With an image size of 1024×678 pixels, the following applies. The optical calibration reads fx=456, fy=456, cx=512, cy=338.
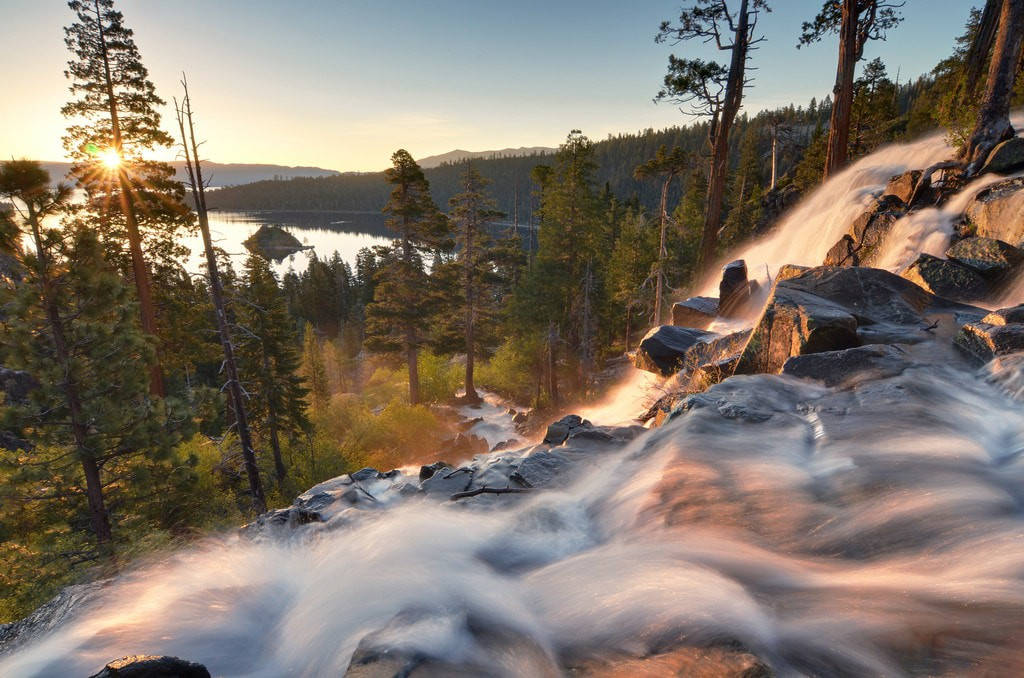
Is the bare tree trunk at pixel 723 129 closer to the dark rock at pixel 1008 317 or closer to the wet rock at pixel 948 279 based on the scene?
the wet rock at pixel 948 279

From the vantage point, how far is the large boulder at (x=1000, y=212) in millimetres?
8164

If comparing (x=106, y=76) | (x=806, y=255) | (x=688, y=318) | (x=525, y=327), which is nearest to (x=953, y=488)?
(x=688, y=318)

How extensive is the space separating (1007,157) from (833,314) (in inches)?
271

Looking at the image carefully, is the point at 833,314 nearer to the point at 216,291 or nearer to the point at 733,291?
the point at 733,291

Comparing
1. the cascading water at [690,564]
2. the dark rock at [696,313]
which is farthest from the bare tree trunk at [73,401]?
the dark rock at [696,313]

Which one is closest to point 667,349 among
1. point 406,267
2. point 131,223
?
point 131,223

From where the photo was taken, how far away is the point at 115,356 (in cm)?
1133

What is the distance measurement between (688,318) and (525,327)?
16.8m

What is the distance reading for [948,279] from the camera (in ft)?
26.8

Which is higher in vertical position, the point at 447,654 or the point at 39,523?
the point at 447,654

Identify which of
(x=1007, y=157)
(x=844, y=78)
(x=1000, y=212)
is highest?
(x=844, y=78)

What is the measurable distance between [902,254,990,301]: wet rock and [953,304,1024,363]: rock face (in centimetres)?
180

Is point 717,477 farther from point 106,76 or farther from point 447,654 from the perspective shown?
point 106,76

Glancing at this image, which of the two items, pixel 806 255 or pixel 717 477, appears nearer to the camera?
pixel 717 477
